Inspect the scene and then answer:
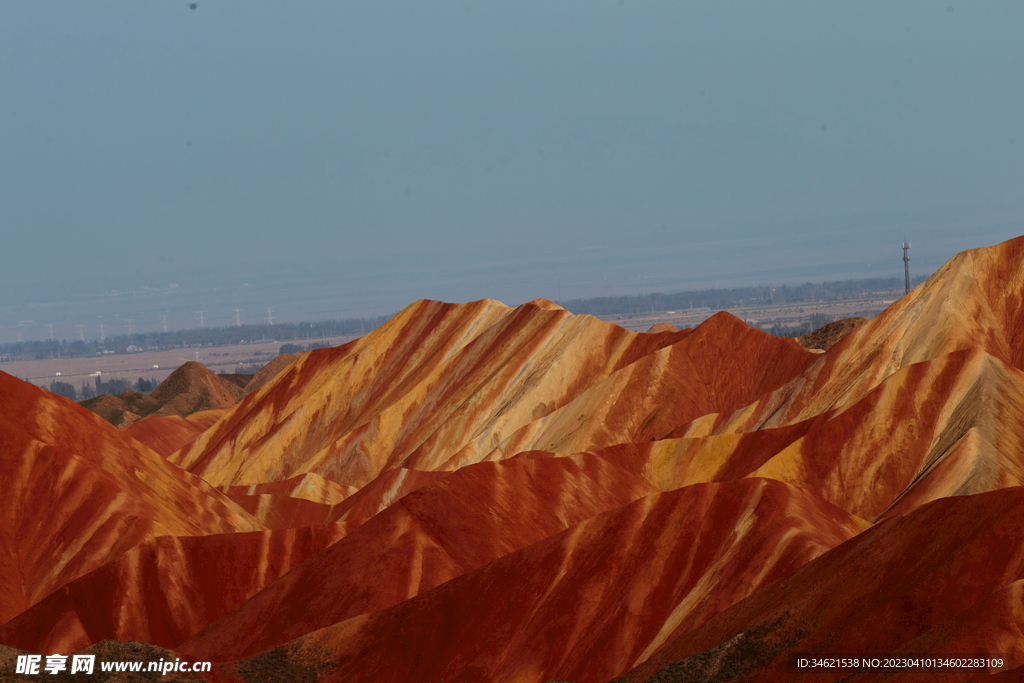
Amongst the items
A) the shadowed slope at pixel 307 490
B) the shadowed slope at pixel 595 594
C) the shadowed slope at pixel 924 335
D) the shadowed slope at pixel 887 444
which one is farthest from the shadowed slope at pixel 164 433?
the shadowed slope at pixel 595 594

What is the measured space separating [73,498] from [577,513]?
2653 centimetres

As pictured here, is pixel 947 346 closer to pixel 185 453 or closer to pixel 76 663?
pixel 76 663

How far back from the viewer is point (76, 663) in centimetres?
3419

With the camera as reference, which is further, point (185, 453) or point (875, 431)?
point (185, 453)

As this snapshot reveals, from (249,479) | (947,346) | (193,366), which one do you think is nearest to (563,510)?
(947,346)

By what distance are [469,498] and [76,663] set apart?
24.3 m

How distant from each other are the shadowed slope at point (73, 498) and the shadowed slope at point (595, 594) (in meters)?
21.8

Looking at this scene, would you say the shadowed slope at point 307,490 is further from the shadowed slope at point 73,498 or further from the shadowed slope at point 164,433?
the shadowed slope at point 164,433

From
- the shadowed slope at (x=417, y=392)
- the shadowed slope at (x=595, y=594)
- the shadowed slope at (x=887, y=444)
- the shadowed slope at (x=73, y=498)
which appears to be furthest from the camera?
the shadowed slope at (x=417, y=392)

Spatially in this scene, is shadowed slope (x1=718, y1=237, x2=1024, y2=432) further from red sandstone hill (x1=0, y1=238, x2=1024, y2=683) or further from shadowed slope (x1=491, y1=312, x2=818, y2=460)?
shadowed slope (x1=491, y1=312, x2=818, y2=460)

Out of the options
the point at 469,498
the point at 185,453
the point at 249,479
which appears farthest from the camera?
the point at 185,453

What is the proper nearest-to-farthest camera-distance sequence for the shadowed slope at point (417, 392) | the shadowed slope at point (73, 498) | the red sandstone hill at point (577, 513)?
the red sandstone hill at point (577, 513)
the shadowed slope at point (73, 498)
the shadowed slope at point (417, 392)

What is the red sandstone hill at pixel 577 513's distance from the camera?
32969 millimetres

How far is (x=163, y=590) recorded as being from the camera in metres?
53.7
